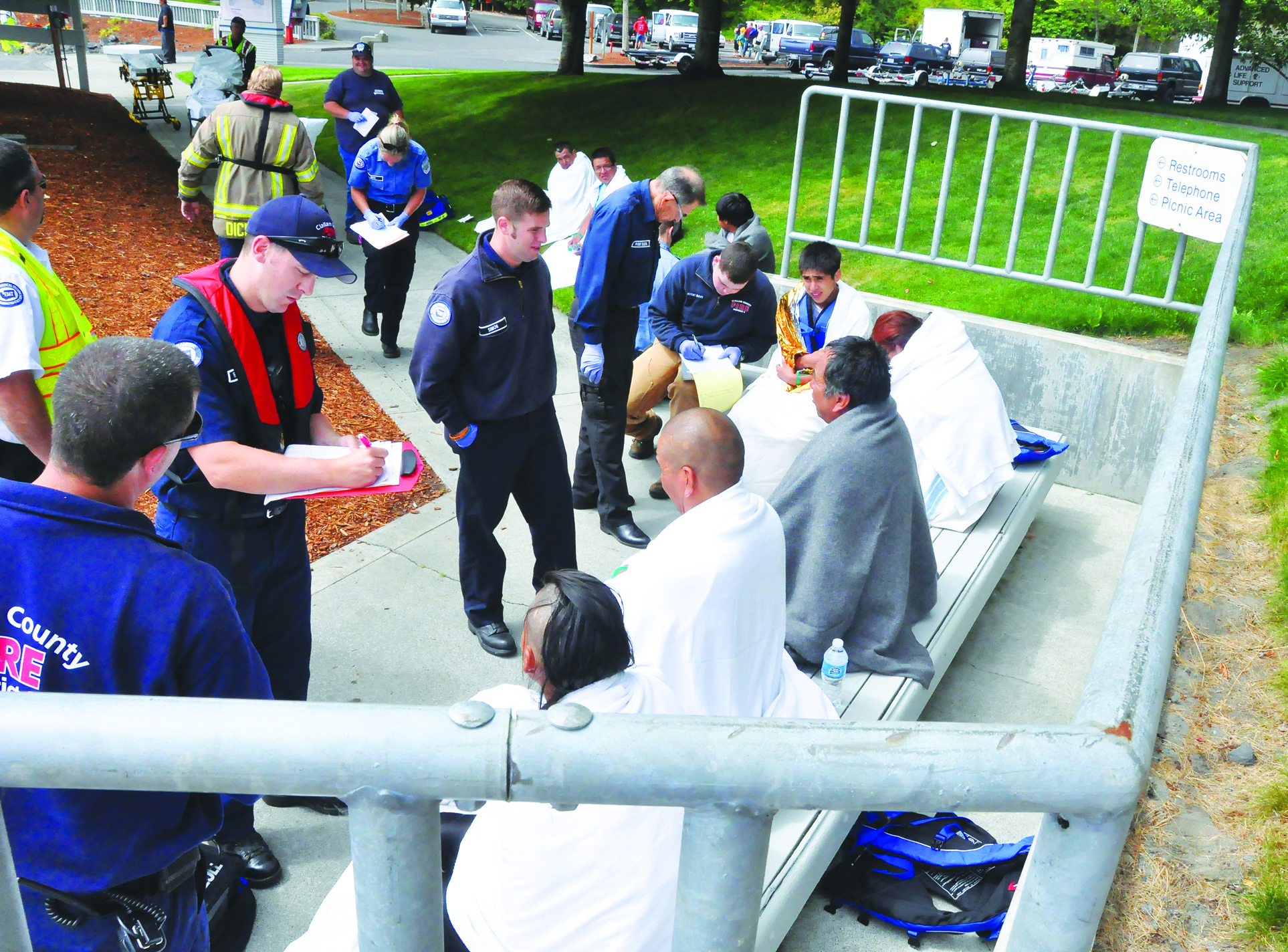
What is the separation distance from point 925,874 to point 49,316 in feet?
11.8

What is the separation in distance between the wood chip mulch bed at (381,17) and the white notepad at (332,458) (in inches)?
2244

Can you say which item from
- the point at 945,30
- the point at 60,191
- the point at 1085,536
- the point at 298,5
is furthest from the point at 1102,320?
the point at 945,30

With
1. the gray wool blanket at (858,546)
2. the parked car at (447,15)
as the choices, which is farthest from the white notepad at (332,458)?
the parked car at (447,15)

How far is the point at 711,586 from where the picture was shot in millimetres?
3422

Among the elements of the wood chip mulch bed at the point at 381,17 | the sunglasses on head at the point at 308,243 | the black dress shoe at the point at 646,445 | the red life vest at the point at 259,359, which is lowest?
the black dress shoe at the point at 646,445

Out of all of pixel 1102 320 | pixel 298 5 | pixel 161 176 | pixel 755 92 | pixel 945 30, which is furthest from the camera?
pixel 945 30

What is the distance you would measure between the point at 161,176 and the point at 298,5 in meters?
30.5

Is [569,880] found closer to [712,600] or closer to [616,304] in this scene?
[712,600]

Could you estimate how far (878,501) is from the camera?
461 centimetres

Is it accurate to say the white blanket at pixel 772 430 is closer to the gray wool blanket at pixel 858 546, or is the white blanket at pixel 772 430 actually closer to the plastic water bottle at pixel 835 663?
the gray wool blanket at pixel 858 546

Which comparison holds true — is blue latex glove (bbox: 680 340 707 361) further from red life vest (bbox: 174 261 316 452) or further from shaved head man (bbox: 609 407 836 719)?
red life vest (bbox: 174 261 316 452)

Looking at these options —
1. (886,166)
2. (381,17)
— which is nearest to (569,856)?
(886,166)

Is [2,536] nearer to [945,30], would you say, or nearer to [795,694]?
[795,694]

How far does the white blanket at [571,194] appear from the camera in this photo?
11.6 metres
